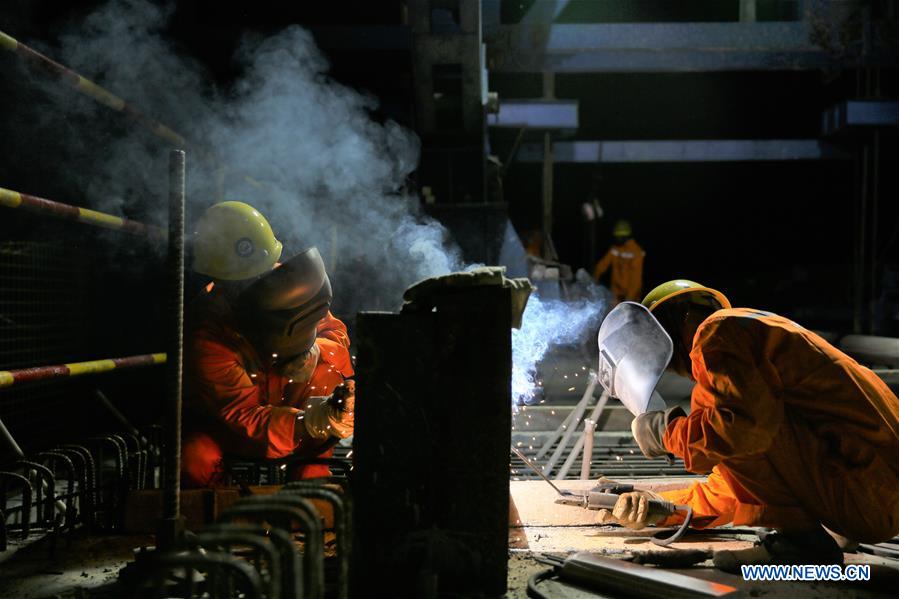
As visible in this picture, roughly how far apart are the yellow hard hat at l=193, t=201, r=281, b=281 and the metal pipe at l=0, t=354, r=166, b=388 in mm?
810

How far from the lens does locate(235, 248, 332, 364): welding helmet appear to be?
312 cm

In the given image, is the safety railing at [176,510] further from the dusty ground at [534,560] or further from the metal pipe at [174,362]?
the dusty ground at [534,560]

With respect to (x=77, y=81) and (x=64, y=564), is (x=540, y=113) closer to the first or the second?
(x=77, y=81)

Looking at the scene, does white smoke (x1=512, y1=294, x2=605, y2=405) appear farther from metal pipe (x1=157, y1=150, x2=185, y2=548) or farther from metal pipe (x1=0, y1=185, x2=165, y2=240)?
metal pipe (x1=0, y1=185, x2=165, y2=240)

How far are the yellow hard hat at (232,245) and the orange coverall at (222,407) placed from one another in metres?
0.15

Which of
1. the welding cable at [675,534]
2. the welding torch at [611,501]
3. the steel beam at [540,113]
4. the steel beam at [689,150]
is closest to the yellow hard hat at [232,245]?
the welding torch at [611,501]

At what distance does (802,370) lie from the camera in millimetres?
2568

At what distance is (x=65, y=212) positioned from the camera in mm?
3379

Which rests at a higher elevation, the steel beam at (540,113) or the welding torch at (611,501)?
the steel beam at (540,113)

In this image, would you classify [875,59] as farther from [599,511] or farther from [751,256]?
[599,511]

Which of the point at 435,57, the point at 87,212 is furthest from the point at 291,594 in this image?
the point at 435,57

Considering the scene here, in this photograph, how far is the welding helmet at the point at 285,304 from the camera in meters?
3.12

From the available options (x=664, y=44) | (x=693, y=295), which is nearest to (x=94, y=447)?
(x=693, y=295)

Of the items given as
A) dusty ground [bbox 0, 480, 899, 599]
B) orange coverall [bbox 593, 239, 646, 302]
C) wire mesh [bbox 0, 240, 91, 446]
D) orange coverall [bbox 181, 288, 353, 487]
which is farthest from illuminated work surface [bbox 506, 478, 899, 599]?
orange coverall [bbox 593, 239, 646, 302]
